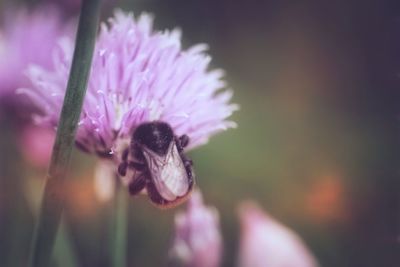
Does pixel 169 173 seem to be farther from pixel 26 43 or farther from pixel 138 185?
pixel 26 43

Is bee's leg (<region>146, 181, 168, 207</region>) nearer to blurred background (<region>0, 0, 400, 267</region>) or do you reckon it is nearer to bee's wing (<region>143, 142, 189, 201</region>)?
bee's wing (<region>143, 142, 189, 201</region>)

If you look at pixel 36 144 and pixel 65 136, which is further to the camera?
pixel 36 144

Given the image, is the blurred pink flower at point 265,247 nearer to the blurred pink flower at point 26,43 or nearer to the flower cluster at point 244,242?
the flower cluster at point 244,242

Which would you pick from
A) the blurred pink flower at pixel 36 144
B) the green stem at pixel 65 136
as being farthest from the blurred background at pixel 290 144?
the green stem at pixel 65 136

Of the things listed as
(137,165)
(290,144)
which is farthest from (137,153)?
(290,144)

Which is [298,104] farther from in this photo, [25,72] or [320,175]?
[25,72]

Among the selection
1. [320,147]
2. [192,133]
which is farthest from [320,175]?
[192,133]
